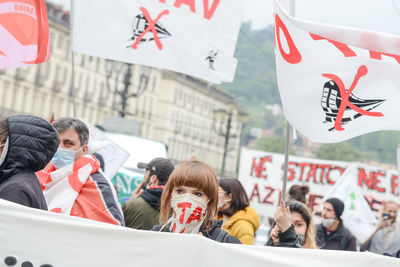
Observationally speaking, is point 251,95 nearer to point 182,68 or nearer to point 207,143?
point 207,143

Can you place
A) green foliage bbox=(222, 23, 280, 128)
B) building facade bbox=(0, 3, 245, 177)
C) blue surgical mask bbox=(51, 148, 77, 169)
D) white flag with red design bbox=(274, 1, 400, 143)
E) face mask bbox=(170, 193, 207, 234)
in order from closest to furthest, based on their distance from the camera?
face mask bbox=(170, 193, 207, 234), white flag with red design bbox=(274, 1, 400, 143), blue surgical mask bbox=(51, 148, 77, 169), building facade bbox=(0, 3, 245, 177), green foliage bbox=(222, 23, 280, 128)

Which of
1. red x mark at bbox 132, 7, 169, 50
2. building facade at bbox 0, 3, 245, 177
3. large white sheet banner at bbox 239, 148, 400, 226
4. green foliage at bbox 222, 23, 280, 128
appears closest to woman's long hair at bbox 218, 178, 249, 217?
red x mark at bbox 132, 7, 169, 50

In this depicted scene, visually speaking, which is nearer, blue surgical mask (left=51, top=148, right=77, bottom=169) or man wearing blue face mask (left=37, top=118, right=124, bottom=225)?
man wearing blue face mask (left=37, top=118, right=124, bottom=225)

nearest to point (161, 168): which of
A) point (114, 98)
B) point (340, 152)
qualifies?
point (114, 98)

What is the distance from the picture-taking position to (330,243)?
7.45 m

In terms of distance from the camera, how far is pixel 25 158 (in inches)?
135

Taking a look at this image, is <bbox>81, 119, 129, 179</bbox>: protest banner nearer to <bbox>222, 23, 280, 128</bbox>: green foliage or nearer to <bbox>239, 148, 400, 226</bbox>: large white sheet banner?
<bbox>239, 148, 400, 226</bbox>: large white sheet banner

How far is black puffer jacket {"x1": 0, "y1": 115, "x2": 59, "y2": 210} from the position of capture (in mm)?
3342

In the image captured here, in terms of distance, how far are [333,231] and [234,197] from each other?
6.99ft

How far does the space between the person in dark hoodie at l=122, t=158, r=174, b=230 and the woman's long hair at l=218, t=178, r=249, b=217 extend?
0.45 m

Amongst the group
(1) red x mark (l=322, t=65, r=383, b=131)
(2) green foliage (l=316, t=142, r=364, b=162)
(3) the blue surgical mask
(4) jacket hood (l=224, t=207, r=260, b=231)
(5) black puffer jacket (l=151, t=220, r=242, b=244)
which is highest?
(1) red x mark (l=322, t=65, r=383, b=131)

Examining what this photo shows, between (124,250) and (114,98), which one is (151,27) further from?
(114,98)

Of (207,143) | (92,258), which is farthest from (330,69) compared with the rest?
(207,143)

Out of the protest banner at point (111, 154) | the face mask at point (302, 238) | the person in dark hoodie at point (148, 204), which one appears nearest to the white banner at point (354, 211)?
the protest banner at point (111, 154)
